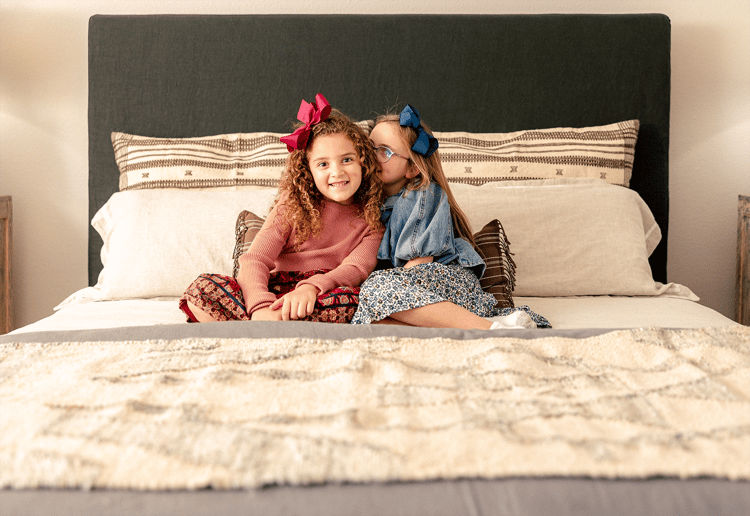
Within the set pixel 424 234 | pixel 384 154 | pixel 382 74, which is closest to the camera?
pixel 424 234

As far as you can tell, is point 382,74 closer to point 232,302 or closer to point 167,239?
point 167,239

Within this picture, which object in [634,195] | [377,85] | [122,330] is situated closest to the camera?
[122,330]

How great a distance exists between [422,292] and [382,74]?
114 centimetres

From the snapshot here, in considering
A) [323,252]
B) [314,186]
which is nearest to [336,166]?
[314,186]

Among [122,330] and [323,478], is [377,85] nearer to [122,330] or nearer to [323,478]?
[122,330]

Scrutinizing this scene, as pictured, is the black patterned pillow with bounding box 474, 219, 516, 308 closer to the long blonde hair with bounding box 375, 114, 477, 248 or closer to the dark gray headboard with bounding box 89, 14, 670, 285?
the long blonde hair with bounding box 375, 114, 477, 248

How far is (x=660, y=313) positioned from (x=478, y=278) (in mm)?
480

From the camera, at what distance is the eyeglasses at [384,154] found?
5.62 ft

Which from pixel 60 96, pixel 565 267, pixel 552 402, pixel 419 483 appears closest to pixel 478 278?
pixel 565 267

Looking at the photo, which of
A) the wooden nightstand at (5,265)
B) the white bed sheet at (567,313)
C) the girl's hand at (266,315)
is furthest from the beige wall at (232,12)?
the girl's hand at (266,315)

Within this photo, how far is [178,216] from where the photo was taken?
185cm

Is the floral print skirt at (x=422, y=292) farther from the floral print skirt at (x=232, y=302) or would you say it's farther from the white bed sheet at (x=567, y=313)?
the white bed sheet at (x=567, y=313)

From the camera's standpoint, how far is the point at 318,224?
169cm

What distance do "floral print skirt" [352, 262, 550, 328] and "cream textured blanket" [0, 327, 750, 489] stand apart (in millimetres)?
369
